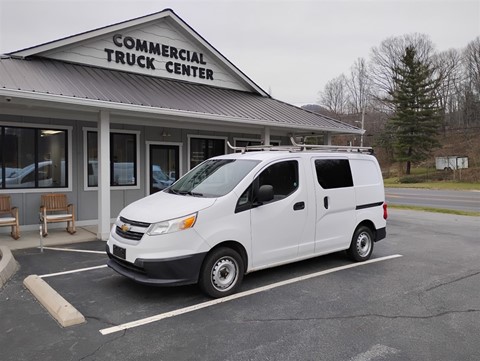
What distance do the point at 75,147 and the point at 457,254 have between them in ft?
30.3

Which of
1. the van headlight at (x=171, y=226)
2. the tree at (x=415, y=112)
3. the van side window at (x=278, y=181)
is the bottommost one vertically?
the van headlight at (x=171, y=226)

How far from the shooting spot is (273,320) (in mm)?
4367

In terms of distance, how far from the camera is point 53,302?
469 centimetres

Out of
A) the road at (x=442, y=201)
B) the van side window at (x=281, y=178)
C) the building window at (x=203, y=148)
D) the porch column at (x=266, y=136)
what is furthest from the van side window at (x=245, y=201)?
the road at (x=442, y=201)

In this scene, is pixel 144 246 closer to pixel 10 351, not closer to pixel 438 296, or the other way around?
pixel 10 351

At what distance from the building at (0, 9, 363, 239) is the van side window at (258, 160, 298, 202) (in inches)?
167

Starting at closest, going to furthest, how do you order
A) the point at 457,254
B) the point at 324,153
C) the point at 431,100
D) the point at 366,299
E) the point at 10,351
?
the point at 10,351
the point at 366,299
the point at 324,153
the point at 457,254
the point at 431,100

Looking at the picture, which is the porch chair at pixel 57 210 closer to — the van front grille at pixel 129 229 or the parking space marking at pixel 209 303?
the van front grille at pixel 129 229

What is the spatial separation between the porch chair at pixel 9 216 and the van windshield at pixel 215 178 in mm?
4456

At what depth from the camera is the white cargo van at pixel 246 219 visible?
4746 millimetres

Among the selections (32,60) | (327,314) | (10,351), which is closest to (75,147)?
(32,60)

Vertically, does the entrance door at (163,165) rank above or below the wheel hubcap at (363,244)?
above

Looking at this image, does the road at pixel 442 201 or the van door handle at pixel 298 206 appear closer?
the van door handle at pixel 298 206

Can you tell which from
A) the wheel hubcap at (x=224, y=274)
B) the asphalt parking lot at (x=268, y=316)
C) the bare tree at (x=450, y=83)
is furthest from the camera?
the bare tree at (x=450, y=83)
